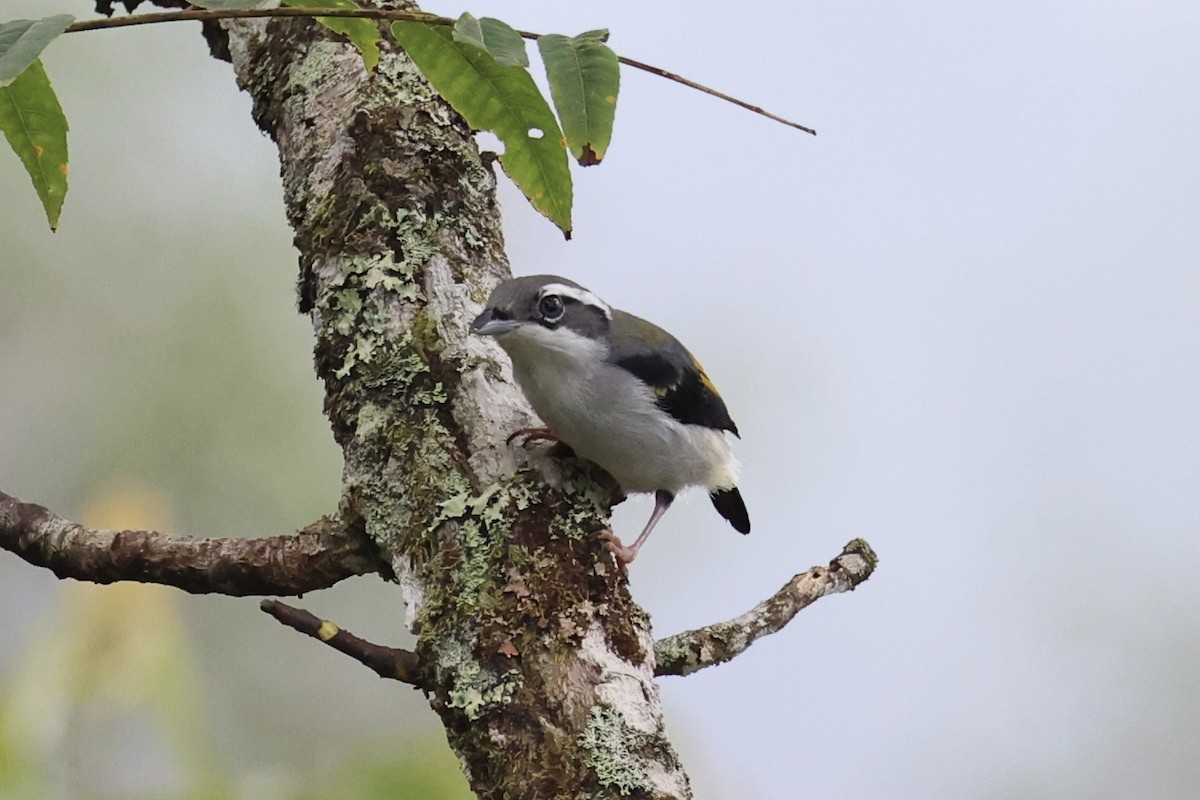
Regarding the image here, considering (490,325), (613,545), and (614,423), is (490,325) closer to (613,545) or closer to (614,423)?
(614,423)

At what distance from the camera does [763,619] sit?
92.1 inches

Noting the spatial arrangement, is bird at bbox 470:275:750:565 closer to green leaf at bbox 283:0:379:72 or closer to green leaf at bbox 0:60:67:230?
green leaf at bbox 283:0:379:72

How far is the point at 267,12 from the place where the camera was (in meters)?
1.33

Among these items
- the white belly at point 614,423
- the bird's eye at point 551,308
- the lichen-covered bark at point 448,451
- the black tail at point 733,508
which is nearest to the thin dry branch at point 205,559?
the lichen-covered bark at point 448,451

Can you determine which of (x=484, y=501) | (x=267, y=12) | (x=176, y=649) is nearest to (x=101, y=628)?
(x=176, y=649)

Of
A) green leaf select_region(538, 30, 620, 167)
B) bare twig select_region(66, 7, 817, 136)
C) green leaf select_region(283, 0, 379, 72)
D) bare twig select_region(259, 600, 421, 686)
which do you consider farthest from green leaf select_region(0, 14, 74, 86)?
bare twig select_region(259, 600, 421, 686)

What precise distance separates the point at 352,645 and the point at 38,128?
864 mm

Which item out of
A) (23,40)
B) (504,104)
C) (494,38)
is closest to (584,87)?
(494,38)

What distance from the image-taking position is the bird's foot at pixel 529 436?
2.07 meters

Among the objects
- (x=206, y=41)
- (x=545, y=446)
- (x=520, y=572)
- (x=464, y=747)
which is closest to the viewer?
(x=464, y=747)

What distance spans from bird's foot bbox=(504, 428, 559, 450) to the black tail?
42.5 inches

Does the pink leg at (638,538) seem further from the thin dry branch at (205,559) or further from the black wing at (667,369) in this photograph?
the thin dry branch at (205,559)

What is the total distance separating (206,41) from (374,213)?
1317 mm

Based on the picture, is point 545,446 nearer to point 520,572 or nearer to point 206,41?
point 520,572
